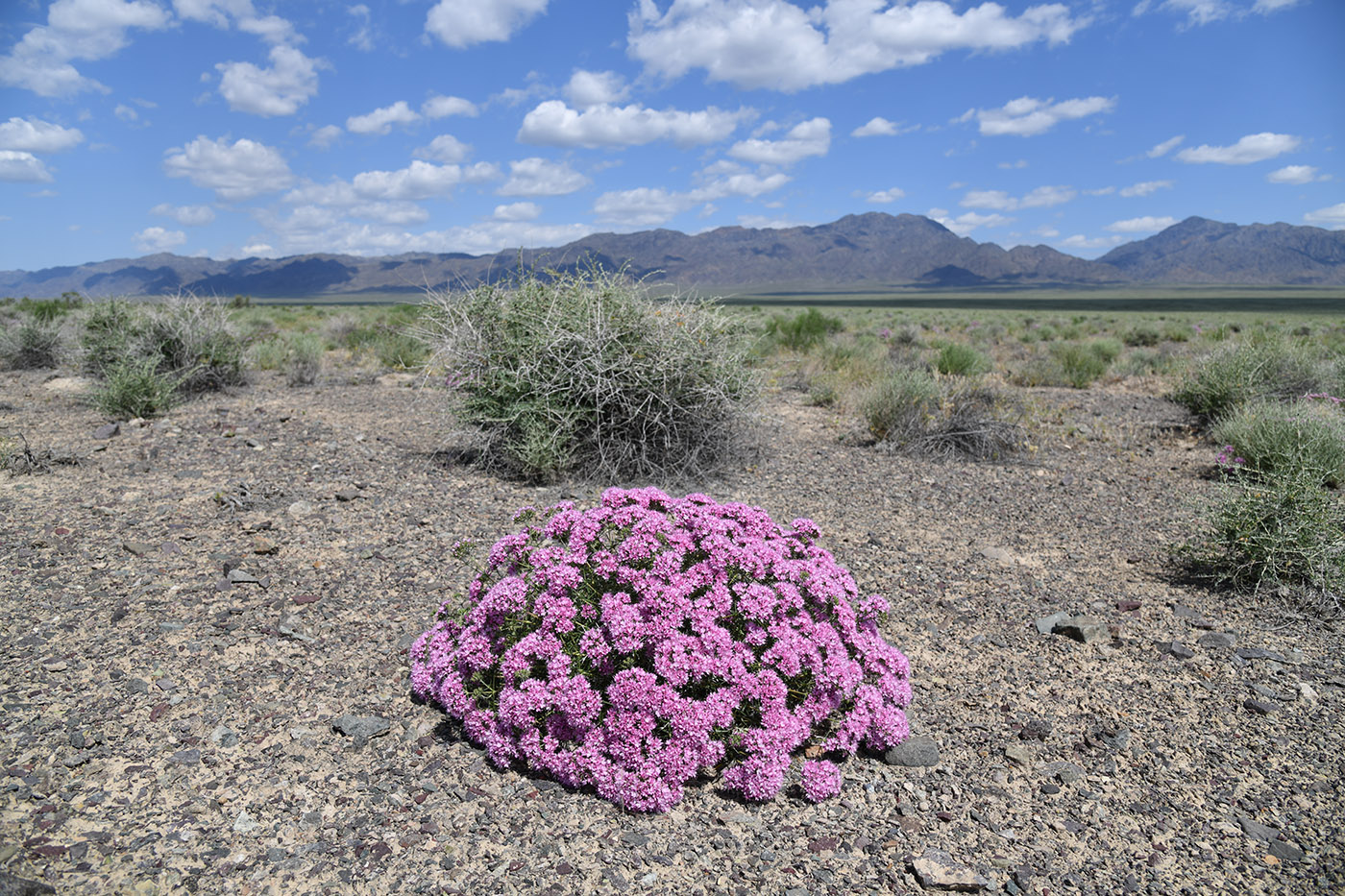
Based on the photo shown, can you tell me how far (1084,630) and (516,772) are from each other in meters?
3.48

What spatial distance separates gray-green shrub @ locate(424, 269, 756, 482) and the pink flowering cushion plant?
4.10m

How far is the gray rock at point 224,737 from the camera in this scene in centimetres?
332

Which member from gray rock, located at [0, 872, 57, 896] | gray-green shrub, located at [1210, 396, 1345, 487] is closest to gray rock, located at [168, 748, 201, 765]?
gray rock, located at [0, 872, 57, 896]

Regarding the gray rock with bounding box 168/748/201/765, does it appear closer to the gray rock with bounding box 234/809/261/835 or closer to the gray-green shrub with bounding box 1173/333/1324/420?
the gray rock with bounding box 234/809/261/835

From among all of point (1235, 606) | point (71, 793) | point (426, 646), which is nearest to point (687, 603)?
point (426, 646)

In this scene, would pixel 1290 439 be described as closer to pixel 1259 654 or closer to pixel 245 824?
pixel 1259 654

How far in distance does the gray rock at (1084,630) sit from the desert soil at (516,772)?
0.11 ft

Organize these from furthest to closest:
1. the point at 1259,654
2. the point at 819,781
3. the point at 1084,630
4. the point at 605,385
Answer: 1. the point at 605,385
2. the point at 1084,630
3. the point at 1259,654
4. the point at 819,781

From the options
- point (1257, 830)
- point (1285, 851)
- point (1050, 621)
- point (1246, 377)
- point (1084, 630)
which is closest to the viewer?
point (1285, 851)

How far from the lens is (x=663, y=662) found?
10.1 ft

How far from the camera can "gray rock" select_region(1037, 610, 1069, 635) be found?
15.5ft

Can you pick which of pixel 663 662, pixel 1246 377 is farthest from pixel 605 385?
pixel 1246 377

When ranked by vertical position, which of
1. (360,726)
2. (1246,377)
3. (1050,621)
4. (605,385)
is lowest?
(1050,621)

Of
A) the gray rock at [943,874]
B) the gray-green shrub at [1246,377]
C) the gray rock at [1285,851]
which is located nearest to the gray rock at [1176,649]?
the gray rock at [1285,851]
